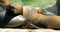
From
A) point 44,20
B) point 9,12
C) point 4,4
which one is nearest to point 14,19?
point 9,12

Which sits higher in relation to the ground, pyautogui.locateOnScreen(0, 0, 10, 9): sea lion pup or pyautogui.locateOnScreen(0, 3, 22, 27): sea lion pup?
pyautogui.locateOnScreen(0, 0, 10, 9): sea lion pup

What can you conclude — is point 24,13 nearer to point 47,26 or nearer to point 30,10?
point 30,10

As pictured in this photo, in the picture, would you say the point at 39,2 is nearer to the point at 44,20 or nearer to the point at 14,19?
the point at 44,20

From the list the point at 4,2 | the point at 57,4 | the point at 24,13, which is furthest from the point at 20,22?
the point at 57,4

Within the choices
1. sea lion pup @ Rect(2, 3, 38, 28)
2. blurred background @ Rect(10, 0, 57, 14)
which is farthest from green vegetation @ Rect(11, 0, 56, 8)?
sea lion pup @ Rect(2, 3, 38, 28)

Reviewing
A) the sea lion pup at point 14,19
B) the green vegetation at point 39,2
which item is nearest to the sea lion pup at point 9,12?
the sea lion pup at point 14,19

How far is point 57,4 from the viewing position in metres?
2.80

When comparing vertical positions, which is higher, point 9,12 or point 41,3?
point 41,3

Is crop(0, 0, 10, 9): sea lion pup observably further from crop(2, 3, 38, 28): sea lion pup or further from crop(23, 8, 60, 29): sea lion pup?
crop(23, 8, 60, 29): sea lion pup

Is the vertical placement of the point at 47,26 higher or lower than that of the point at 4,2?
lower

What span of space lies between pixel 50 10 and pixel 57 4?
0.11m

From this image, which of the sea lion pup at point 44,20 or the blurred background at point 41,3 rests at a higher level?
the blurred background at point 41,3

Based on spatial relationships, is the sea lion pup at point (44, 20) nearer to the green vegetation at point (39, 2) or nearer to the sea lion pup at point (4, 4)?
the green vegetation at point (39, 2)

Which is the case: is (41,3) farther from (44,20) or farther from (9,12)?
(9,12)
